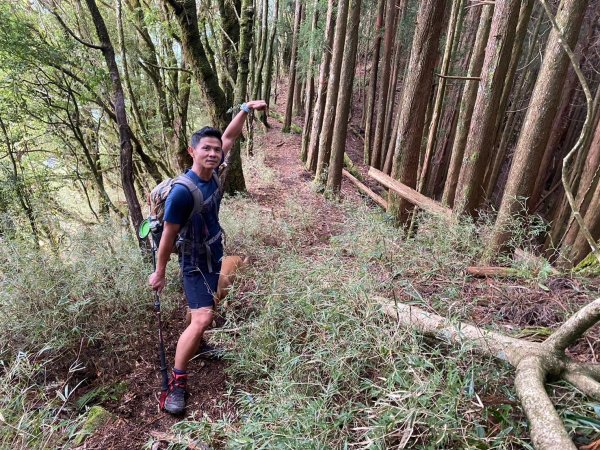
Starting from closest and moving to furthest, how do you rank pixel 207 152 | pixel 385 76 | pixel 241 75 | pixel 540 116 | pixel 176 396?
1. pixel 176 396
2. pixel 207 152
3. pixel 540 116
4. pixel 241 75
5. pixel 385 76

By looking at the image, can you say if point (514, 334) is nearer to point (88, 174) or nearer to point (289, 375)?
point (289, 375)

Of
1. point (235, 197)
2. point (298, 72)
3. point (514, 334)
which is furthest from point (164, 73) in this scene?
point (514, 334)

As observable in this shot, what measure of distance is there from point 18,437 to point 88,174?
320 inches

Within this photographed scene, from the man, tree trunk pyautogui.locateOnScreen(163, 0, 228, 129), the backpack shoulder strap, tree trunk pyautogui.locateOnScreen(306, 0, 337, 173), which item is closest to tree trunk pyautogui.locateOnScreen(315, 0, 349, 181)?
tree trunk pyautogui.locateOnScreen(306, 0, 337, 173)

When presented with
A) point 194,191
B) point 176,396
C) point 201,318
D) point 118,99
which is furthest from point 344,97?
point 176,396

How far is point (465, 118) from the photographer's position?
6055 mm

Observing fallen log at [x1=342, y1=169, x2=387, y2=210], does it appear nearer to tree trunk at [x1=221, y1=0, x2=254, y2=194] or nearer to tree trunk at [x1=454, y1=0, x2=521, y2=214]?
tree trunk at [x1=454, y1=0, x2=521, y2=214]

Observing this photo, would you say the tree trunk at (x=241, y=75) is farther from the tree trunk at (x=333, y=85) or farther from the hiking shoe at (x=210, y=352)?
the hiking shoe at (x=210, y=352)

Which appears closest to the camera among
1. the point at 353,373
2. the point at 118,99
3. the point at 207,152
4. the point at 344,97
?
the point at 353,373

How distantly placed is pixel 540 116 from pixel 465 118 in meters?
2.46

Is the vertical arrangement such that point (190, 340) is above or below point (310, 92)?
below

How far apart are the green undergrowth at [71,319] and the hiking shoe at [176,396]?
52 cm

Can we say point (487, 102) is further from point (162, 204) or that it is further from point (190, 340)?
point (190, 340)

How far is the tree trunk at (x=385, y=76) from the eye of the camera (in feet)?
36.4
